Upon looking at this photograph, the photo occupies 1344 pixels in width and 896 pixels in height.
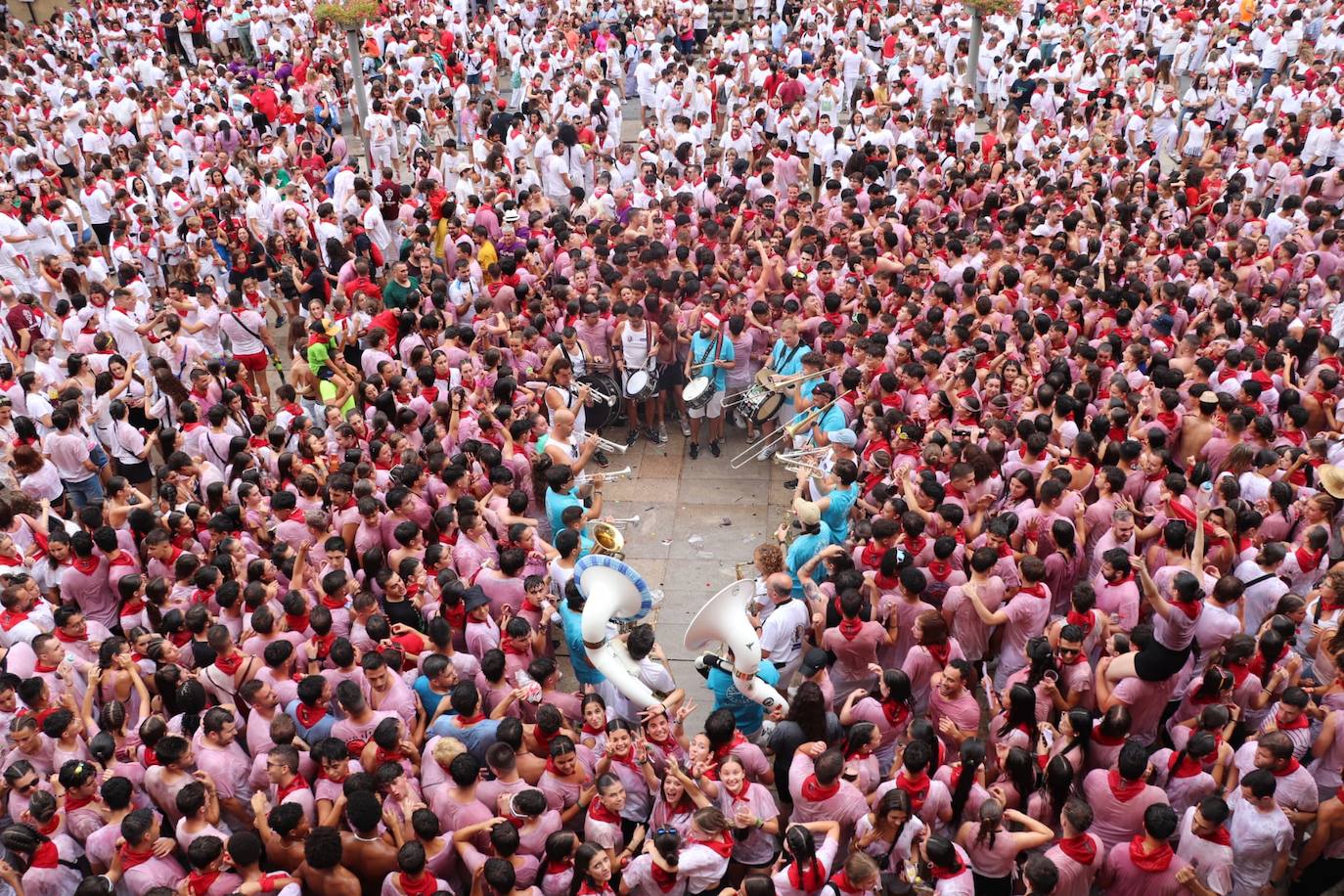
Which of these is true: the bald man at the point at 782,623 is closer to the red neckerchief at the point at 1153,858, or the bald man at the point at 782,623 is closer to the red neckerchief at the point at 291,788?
the red neckerchief at the point at 1153,858

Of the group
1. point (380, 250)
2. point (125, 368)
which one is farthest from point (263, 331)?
point (380, 250)

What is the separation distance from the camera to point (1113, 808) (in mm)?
5676

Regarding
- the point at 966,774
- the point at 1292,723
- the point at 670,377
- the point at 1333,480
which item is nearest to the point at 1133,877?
the point at 966,774

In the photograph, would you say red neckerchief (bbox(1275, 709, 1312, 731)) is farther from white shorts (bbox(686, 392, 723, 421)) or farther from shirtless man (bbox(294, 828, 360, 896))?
white shorts (bbox(686, 392, 723, 421))

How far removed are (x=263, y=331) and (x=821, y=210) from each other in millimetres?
6869

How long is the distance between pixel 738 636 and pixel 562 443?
321 centimetres

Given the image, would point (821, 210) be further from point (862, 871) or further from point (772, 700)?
point (862, 871)

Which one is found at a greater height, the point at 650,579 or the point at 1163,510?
the point at 1163,510

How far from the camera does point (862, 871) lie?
5043mm

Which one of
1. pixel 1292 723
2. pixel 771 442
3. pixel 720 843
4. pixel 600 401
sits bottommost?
pixel 771 442

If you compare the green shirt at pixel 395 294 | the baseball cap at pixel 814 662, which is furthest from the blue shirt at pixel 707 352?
the baseball cap at pixel 814 662

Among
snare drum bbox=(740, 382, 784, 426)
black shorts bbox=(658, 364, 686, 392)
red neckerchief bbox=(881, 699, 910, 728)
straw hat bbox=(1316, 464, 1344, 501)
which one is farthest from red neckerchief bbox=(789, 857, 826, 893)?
black shorts bbox=(658, 364, 686, 392)

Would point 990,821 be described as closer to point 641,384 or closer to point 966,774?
point 966,774

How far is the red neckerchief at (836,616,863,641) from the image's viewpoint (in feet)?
22.7
